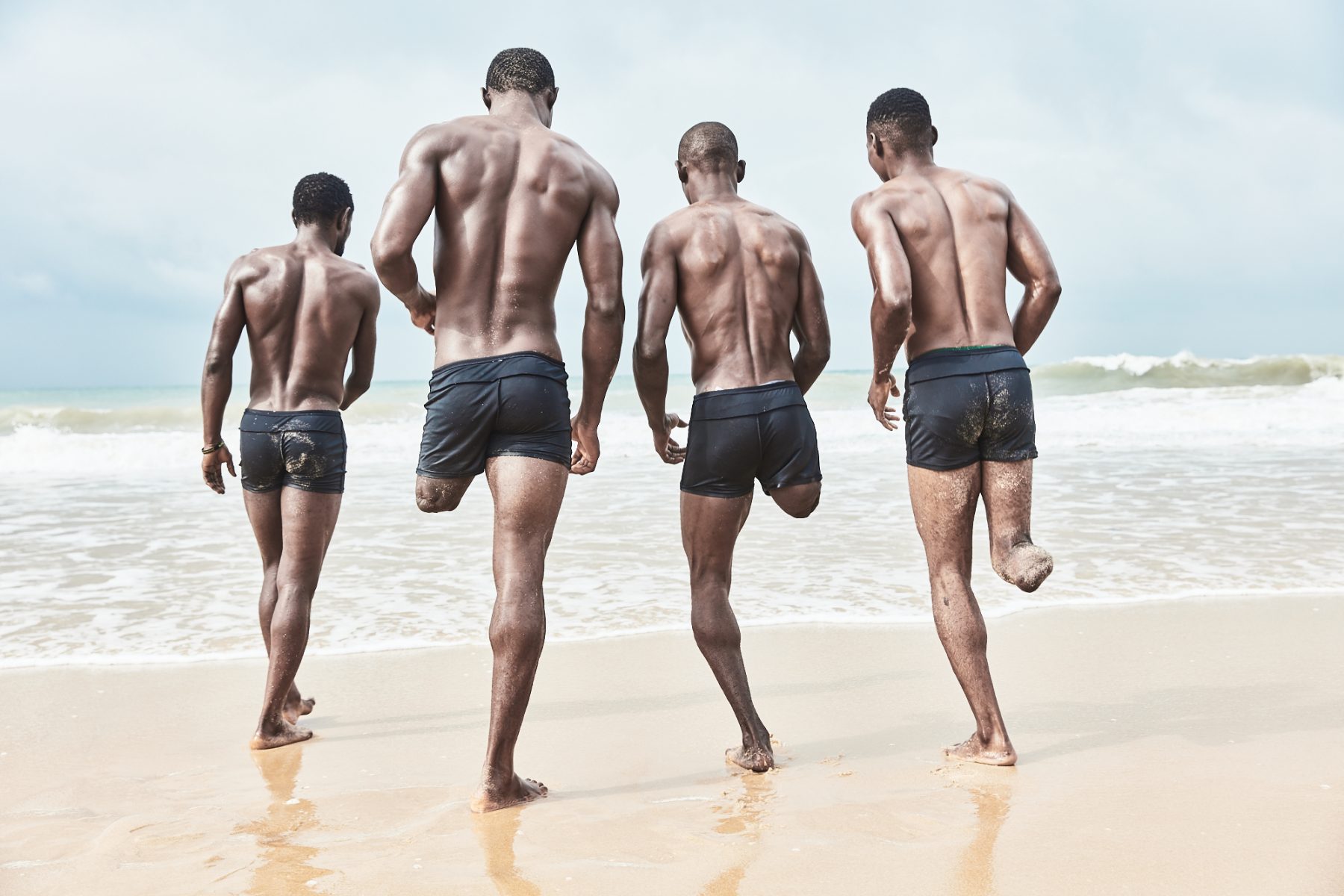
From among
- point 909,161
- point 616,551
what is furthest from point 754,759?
point 616,551

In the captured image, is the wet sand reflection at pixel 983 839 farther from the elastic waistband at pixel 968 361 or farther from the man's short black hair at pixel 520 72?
the man's short black hair at pixel 520 72

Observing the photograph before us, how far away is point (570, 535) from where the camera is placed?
9.04 metres

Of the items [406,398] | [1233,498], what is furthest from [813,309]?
[406,398]

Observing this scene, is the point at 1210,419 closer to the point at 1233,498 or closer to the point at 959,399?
the point at 1233,498

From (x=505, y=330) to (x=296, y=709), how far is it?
219 centimetres

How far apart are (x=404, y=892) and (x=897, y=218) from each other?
280 centimetres

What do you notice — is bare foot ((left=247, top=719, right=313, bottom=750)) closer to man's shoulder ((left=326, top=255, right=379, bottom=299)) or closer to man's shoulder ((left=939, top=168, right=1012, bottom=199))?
man's shoulder ((left=326, top=255, right=379, bottom=299))

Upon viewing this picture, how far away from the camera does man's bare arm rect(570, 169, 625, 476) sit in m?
3.61

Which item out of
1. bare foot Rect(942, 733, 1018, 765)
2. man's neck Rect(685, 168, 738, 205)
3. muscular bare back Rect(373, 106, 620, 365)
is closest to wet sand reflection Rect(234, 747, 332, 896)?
muscular bare back Rect(373, 106, 620, 365)

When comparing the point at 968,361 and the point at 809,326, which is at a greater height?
the point at 809,326

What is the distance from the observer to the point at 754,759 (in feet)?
12.5

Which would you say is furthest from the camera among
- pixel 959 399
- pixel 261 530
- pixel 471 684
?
pixel 471 684

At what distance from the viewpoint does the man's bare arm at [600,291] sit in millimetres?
3605

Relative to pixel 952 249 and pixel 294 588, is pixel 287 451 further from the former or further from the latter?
pixel 952 249
